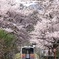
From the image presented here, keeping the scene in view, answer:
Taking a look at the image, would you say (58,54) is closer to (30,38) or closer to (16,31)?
(16,31)

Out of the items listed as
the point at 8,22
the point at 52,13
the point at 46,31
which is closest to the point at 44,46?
the point at 46,31

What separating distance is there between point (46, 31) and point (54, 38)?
0.99 metres

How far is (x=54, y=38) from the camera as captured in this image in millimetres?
21016

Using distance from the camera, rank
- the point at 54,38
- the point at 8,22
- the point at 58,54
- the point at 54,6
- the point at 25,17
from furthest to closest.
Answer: the point at 25,17 → the point at 54,6 → the point at 54,38 → the point at 8,22 → the point at 58,54

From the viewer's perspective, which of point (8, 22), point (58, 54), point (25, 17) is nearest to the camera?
point (58, 54)

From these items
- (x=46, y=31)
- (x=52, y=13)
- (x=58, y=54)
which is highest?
(x=52, y=13)

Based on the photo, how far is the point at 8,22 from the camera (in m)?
19.7

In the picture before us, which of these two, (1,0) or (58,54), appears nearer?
(58,54)

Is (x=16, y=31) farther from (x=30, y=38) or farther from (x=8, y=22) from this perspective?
(x=30, y=38)

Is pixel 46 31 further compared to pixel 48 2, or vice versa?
pixel 48 2

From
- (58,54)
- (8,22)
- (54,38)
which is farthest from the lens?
(54,38)

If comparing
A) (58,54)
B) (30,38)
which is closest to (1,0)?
(30,38)

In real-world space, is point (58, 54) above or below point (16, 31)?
below

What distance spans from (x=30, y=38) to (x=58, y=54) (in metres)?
5.35
